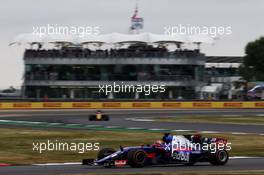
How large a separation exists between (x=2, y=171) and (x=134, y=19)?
6193 centimetres

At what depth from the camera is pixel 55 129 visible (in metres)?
34.9

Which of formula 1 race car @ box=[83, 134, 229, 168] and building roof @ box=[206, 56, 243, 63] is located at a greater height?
building roof @ box=[206, 56, 243, 63]

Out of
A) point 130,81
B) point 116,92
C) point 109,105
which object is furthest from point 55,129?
point 130,81

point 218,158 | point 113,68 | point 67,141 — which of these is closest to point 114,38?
point 113,68

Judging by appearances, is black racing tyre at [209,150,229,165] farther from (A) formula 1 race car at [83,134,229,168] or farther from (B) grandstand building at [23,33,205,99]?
(B) grandstand building at [23,33,205,99]

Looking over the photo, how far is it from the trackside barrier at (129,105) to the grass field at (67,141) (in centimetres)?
2314

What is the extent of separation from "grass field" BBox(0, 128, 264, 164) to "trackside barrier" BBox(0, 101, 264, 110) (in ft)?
75.9

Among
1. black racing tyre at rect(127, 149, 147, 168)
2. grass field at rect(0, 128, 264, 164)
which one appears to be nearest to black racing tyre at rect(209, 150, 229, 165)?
black racing tyre at rect(127, 149, 147, 168)

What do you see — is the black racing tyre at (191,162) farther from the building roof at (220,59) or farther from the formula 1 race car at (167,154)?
the building roof at (220,59)

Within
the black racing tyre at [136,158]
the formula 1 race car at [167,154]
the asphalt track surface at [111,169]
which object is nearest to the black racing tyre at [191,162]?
the formula 1 race car at [167,154]

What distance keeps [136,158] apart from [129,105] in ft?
140

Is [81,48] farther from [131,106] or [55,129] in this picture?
[55,129]

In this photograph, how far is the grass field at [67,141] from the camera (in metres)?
21.4

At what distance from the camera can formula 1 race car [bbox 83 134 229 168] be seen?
17.8 metres
